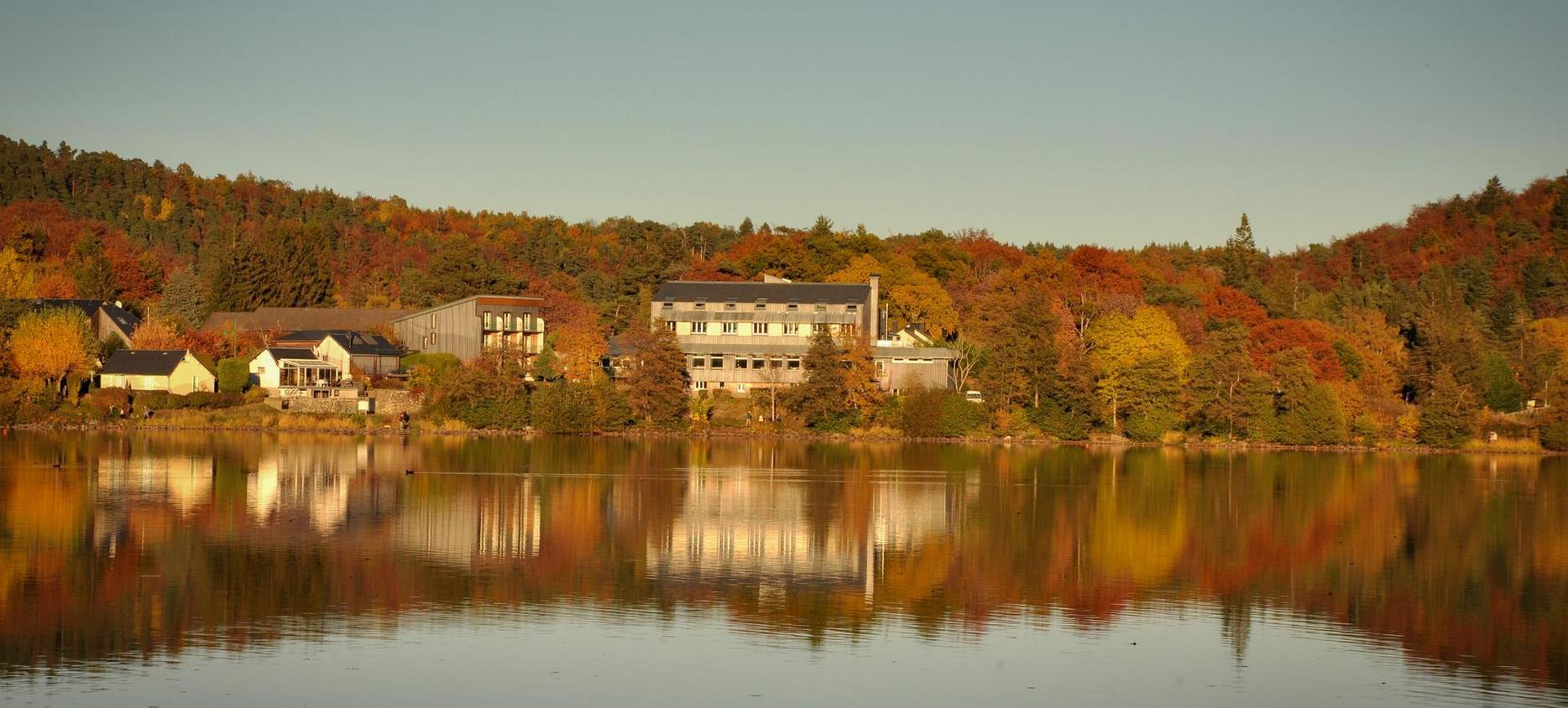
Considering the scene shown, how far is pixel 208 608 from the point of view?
72.0 ft

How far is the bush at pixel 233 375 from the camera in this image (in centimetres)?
6656

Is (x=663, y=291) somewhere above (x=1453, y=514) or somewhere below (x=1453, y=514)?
above

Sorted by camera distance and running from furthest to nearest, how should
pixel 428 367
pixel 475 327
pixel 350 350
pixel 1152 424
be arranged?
pixel 475 327
pixel 350 350
pixel 428 367
pixel 1152 424

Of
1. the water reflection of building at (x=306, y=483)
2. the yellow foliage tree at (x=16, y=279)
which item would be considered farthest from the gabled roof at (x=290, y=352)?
the yellow foliage tree at (x=16, y=279)

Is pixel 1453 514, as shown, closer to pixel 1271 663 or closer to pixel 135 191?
pixel 1271 663

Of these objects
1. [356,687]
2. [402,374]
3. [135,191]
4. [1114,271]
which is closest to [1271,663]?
[356,687]

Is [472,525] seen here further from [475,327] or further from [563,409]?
[475,327]

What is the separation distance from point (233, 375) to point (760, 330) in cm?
2407

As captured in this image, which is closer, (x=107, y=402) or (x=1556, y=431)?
(x=107, y=402)

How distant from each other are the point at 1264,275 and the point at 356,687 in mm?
92230

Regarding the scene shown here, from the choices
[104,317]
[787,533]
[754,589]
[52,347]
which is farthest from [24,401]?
[754,589]

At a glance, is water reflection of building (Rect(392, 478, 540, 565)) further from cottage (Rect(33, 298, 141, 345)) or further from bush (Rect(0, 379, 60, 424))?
cottage (Rect(33, 298, 141, 345))

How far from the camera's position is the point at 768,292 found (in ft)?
241

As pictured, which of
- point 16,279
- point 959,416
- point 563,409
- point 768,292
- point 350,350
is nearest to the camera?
point 563,409
